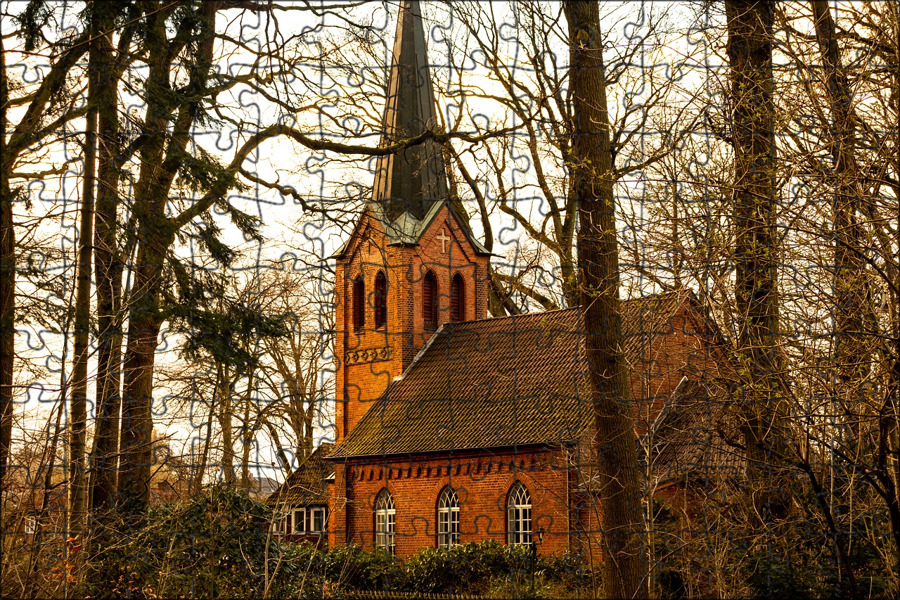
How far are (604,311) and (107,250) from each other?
12.5 ft

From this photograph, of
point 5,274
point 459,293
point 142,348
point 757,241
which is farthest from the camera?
point 459,293

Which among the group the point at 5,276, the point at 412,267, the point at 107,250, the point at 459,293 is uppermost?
the point at 459,293

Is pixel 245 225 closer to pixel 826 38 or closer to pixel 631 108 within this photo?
pixel 631 108

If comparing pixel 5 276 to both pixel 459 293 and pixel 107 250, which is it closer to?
pixel 107 250

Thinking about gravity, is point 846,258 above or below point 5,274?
below

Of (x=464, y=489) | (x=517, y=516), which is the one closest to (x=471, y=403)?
(x=464, y=489)

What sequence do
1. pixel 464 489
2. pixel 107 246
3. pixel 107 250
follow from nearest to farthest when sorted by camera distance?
pixel 107 250
pixel 107 246
pixel 464 489

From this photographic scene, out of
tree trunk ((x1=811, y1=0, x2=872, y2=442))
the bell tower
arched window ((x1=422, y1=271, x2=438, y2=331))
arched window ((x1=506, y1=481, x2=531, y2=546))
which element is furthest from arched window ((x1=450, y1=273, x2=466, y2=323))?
tree trunk ((x1=811, y1=0, x2=872, y2=442))

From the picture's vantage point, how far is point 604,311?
25.1 ft

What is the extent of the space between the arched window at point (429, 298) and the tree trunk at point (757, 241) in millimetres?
17965

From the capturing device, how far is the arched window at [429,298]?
25.2 metres

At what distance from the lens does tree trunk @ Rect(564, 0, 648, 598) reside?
7371mm

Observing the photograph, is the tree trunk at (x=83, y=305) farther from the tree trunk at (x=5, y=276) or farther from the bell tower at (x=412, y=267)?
the bell tower at (x=412, y=267)

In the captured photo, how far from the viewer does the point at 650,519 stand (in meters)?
7.54
